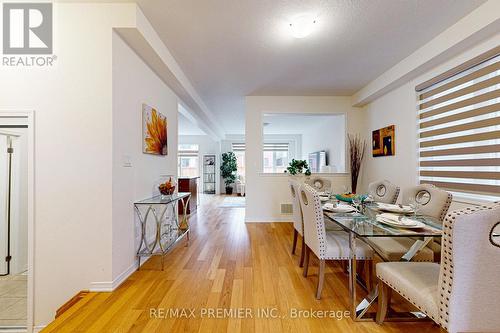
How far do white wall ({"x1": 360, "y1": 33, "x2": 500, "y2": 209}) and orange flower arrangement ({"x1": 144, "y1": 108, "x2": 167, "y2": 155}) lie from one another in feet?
12.3

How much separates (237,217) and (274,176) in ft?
4.46

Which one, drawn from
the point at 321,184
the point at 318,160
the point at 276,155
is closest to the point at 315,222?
the point at 321,184

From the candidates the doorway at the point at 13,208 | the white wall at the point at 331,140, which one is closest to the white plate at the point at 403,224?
the white wall at the point at 331,140

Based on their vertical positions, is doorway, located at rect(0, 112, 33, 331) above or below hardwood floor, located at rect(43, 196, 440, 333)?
above

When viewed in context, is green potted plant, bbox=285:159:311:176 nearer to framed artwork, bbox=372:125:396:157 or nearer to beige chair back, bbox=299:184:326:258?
framed artwork, bbox=372:125:396:157

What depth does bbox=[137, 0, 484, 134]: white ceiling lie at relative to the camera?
2053 millimetres

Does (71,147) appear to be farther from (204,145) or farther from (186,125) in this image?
(204,145)

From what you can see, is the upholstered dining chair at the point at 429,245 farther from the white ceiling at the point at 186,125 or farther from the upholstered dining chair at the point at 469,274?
the white ceiling at the point at 186,125

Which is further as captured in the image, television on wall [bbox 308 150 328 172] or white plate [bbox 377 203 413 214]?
television on wall [bbox 308 150 328 172]

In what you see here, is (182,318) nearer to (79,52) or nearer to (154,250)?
(154,250)

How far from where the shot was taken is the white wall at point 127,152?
2105 millimetres

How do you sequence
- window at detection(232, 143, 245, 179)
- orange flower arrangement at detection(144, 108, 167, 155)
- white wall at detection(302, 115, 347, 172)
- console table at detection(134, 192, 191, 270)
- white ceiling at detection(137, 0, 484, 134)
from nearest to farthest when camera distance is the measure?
1. white ceiling at detection(137, 0, 484, 134)
2. console table at detection(134, 192, 191, 270)
3. orange flower arrangement at detection(144, 108, 167, 155)
4. white wall at detection(302, 115, 347, 172)
5. window at detection(232, 143, 245, 179)

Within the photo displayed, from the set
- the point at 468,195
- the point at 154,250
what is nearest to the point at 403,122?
the point at 468,195

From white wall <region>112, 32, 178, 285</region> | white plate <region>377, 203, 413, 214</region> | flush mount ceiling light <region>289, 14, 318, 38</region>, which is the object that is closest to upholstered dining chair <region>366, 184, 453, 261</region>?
white plate <region>377, 203, 413, 214</region>
